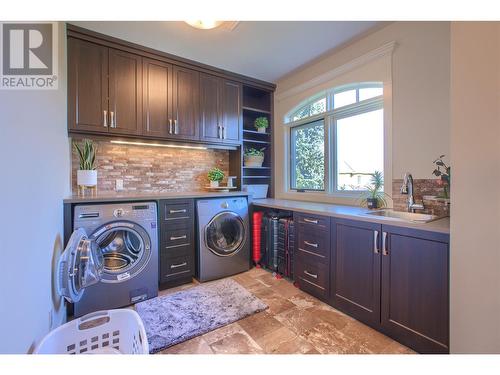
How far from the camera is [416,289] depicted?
1431 millimetres

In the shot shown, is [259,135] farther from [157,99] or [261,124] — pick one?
[157,99]

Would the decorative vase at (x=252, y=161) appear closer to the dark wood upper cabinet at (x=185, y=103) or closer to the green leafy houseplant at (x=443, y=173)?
the dark wood upper cabinet at (x=185, y=103)

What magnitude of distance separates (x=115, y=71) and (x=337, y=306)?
3.24m

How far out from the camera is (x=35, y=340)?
3.40 feet

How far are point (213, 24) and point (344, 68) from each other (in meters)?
1.62

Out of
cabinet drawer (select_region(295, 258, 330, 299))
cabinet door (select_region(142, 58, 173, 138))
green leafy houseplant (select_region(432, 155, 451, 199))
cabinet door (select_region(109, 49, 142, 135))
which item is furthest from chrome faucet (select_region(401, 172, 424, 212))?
cabinet door (select_region(109, 49, 142, 135))

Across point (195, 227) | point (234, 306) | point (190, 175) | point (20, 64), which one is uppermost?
point (20, 64)

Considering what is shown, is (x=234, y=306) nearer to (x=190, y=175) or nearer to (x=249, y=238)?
(x=249, y=238)

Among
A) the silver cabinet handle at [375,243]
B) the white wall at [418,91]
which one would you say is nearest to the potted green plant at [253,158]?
the white wall at [418,91]

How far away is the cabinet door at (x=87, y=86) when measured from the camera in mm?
2109

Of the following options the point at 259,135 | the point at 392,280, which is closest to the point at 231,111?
the point at 259,135

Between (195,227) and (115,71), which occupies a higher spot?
(115,71)
